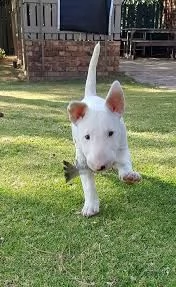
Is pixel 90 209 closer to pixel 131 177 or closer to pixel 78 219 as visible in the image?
pixel 78 219

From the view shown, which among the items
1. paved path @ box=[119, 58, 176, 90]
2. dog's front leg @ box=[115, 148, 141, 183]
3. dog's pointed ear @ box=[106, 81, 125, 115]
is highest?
dog's pointed ear @ box=[106, 81, 125, 115]

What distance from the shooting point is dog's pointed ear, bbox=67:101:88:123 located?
3.12 metres

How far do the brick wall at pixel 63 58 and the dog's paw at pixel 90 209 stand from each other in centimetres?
996

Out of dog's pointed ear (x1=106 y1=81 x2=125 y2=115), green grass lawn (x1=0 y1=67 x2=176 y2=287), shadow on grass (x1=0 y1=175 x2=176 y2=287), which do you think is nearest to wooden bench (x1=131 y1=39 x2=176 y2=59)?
green grass lawn (x1=0 y1=67 x2=176 y2=287)

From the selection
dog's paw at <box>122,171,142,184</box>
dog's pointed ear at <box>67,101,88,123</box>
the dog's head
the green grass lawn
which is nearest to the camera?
the green grass lawn

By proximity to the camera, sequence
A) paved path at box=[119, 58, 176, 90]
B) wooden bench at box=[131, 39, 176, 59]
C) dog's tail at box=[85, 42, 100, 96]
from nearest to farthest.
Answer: dog's tail at box=[85, 42, 100, 96], paved path at box=[119, 58, 176, 90], wooden bench at box=[131, 39, 176, 59]

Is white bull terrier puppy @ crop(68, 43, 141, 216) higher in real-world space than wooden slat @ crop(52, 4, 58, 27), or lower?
lower

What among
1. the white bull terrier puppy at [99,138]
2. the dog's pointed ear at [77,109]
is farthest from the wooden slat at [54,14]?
the dog's pointed ear at [77,109]

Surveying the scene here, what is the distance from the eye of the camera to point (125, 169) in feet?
10.9

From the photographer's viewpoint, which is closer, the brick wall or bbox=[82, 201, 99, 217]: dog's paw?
bbox=[82, 201, 99, 217]: dog's paw

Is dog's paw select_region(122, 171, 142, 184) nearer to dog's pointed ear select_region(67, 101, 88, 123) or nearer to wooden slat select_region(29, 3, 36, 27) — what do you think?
dog's pointed ear select_region(67, 101, 88, 123)

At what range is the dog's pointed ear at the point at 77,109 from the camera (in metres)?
3.12

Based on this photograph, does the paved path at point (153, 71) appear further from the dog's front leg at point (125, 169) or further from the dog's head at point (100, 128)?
the dog's head at point (100, 128)

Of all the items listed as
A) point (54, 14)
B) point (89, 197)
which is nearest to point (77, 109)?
point (89, 197)
